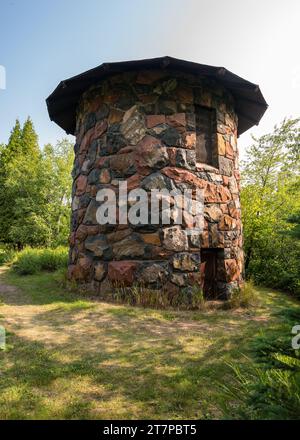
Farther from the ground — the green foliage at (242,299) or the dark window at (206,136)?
the dark window at (206,136)

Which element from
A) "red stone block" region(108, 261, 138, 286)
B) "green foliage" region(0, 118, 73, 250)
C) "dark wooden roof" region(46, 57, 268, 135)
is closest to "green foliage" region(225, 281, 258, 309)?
"red stone block" region(108, 261, 138, 286)

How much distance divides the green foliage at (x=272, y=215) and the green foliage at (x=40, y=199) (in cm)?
1056

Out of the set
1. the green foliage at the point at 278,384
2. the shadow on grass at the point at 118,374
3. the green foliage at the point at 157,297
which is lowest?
the shadow on grass at the point at 118,374

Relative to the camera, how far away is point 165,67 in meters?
5.71

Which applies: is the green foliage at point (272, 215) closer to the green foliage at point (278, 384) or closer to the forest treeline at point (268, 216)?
the forest treeline at point (268, 216)

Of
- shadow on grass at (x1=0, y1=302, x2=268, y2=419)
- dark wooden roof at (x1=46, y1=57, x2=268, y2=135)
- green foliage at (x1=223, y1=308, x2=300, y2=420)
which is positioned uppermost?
dark wooden roof at (x1=46, y1=57, x2=268, y2=135)

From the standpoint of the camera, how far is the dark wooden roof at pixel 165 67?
18.6 ft

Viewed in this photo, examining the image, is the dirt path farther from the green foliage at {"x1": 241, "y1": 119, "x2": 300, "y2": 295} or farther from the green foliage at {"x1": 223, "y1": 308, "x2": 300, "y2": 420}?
the green foliage at {"x1": 241, "y1": 119, "x2": 300, "y2": 295}

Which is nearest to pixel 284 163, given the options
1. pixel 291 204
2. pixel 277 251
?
pixel 291 204

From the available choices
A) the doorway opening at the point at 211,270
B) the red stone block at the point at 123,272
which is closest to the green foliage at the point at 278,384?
the red stone block at the point at 123,272

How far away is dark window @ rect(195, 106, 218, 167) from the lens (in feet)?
20.6

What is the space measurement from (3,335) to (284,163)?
939 centimetres

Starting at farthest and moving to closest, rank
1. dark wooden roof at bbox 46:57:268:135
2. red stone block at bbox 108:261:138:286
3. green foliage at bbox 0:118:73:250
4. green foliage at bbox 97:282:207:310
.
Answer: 1. green foliage at bbox 0:118:73:250
2. dark wooden roof at bbox 46:57:268:135
3. red stone block at bbox 108:261:138:286
4. green foliage at bbox 97:282:207:310

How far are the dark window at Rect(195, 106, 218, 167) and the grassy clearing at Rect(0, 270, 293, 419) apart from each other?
314 cm
